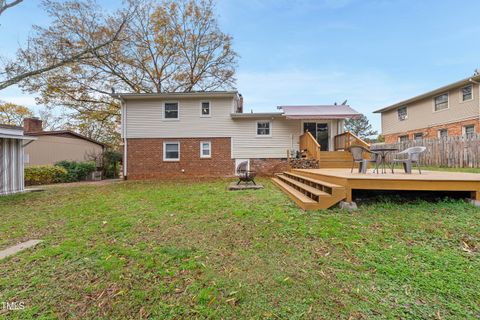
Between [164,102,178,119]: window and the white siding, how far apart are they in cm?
27

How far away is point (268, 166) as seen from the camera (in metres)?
13.6

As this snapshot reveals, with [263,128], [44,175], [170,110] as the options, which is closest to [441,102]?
[263,128]

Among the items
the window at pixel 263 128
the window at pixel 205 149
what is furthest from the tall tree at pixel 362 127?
the window at pixel 205 149

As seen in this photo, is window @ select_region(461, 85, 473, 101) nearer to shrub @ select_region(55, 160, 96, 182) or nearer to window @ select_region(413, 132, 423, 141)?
window @ select_region(413, 132, 423, 141)

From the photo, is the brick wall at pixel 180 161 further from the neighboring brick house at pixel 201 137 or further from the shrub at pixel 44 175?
the shrub at pixel 44 175

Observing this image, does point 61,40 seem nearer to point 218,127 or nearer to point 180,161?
point 180,161

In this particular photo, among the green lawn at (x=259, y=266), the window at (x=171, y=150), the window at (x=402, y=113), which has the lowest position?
the green lawn at (x=259, y=266)

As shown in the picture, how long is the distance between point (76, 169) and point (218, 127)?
9714 millimetres

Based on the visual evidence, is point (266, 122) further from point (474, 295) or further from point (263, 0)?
point (474, 295)

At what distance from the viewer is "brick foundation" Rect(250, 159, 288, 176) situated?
13500mm

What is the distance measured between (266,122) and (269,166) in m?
2.62

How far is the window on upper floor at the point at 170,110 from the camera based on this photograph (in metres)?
13.6

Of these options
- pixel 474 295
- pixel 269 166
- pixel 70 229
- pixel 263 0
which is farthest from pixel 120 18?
pixel 474 295

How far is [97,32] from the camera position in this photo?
14.3 metres
